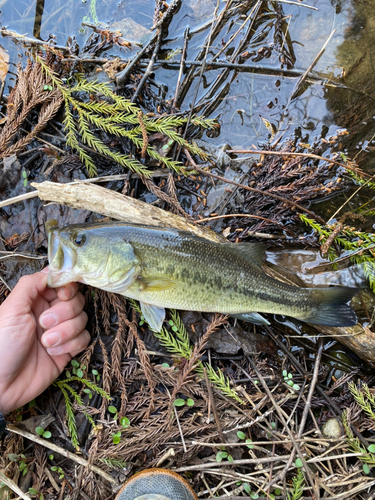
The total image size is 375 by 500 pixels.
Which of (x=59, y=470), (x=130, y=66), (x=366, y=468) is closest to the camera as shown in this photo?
(x=366, y=468)

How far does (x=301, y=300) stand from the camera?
3477mm

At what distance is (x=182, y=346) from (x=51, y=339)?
55.2 inches

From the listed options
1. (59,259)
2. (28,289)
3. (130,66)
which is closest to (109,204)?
(59,259)

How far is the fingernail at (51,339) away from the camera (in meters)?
3.44

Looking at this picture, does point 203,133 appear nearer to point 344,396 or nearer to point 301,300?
point 301,300

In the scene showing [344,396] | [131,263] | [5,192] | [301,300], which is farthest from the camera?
[5,192]

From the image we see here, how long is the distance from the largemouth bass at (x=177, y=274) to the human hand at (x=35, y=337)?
1.77 feet

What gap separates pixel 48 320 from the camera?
11.5 ft

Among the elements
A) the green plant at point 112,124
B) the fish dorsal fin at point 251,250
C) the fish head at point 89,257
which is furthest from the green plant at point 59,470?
the green plant at point 112,124

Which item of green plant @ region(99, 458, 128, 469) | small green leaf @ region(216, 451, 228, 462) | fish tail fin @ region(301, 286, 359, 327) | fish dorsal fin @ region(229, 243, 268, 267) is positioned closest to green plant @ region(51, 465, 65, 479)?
green plant @ region(99, 458, 128, 469)

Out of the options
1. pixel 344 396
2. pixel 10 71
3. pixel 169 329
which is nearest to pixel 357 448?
pixel 344 396

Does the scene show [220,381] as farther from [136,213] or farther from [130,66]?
[130,66]

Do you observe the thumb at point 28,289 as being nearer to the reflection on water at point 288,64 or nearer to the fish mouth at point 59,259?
the fish mouth at point 59,259

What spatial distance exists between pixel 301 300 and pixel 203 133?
233 cm
